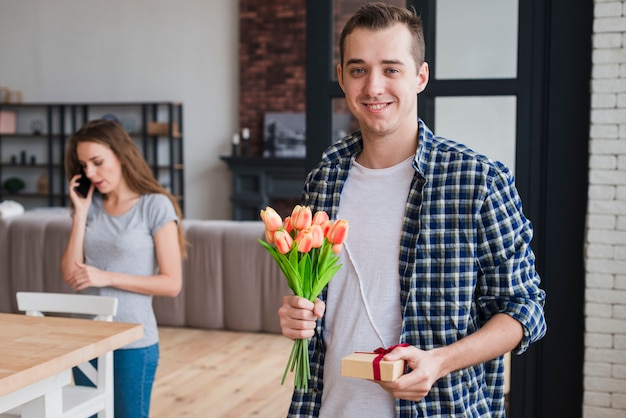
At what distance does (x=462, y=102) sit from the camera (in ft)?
9.38

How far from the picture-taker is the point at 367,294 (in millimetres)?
1477

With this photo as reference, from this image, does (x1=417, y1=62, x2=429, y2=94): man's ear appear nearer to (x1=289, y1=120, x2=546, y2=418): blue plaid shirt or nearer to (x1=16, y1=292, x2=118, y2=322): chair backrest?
(x1=289, y1=120, x2=546, y2=418): blue plaid shirt

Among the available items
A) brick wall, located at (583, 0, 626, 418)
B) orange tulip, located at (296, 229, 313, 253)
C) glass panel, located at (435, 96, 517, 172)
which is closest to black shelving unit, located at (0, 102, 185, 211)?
glass panel, located at (435, 96, 517, 172)

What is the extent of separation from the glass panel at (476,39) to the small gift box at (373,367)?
176cm

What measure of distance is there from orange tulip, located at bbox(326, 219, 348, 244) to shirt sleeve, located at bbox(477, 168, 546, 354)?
0.24 metres

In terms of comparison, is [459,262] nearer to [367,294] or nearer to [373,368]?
[367,294]

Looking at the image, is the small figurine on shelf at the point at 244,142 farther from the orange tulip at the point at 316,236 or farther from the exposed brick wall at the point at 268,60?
the orange tulip at the point at 316,236

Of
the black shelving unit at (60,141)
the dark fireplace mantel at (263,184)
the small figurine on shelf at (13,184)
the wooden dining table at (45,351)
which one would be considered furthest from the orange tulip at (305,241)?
the small figurine on shelf at (13,184)

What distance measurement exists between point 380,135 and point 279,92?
8635 millimetres

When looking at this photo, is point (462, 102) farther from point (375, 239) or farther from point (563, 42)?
point (375, 239)

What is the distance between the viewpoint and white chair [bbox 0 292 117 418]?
244 centimetres

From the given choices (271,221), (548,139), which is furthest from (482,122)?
(271,221)

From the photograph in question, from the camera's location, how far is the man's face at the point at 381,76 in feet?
4.71

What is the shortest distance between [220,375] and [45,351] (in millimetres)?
2699
